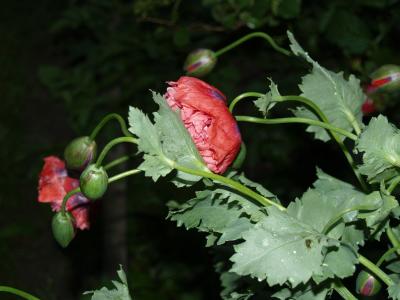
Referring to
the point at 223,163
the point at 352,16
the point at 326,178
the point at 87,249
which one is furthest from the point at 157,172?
the point at 87,249

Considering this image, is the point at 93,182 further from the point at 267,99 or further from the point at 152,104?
the point at 152,104

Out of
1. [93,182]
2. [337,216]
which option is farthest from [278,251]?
[93,182]

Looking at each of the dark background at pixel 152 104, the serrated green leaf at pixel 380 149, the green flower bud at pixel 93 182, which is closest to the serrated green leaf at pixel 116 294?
the green flower bud at pixel 93 182

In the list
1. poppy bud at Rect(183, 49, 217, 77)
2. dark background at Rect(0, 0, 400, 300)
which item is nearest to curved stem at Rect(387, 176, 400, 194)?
poppy bud at Rect(183, 49, 217, 77)

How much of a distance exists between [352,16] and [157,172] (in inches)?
30.2

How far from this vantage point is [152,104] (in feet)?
4.54

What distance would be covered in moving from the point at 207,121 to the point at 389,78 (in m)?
0.24

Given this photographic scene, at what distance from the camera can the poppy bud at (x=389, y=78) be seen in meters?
0.66

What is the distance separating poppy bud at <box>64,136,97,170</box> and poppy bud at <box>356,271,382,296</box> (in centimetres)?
25

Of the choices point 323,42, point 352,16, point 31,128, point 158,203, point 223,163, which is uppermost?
point 223,163

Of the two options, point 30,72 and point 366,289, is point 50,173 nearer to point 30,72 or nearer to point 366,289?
point 366,289

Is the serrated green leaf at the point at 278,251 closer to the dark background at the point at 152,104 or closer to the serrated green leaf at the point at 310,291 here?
the serrated green leaf at the point at 310,291

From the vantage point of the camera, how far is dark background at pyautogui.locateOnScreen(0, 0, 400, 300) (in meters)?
1.16

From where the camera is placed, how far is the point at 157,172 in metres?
0.47
